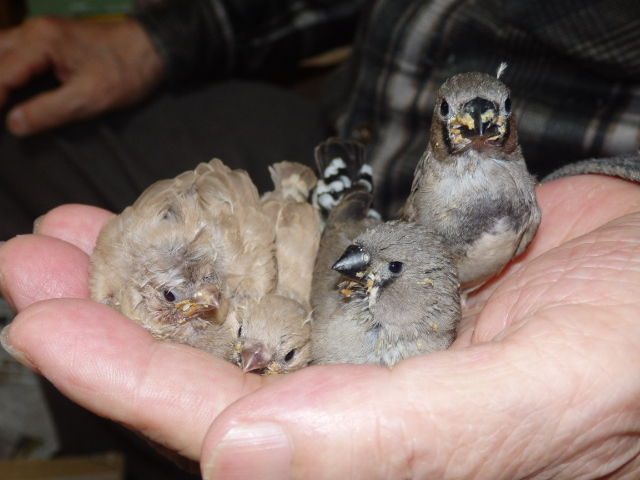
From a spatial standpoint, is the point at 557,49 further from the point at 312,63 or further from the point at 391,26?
the point at 312,63

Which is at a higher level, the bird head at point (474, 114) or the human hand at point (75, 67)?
the bird head at point (474, 114)

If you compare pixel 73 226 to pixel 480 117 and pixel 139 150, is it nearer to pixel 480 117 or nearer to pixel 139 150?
pixel 139 150

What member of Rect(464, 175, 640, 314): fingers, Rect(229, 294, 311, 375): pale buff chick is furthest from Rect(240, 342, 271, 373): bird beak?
Rect(464, 175, 640, 314): fingers

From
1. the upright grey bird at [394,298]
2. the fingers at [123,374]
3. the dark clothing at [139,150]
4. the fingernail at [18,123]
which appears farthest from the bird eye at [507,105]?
the fingernail at [18,123]

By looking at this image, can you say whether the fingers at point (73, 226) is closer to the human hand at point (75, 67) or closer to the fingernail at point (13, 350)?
the fingernail at point (13, 350)

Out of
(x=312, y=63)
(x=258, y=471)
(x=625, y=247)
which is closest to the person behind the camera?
(x=258, y=471)

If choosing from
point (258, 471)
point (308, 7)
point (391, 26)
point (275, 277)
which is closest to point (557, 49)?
point (391, 26)
